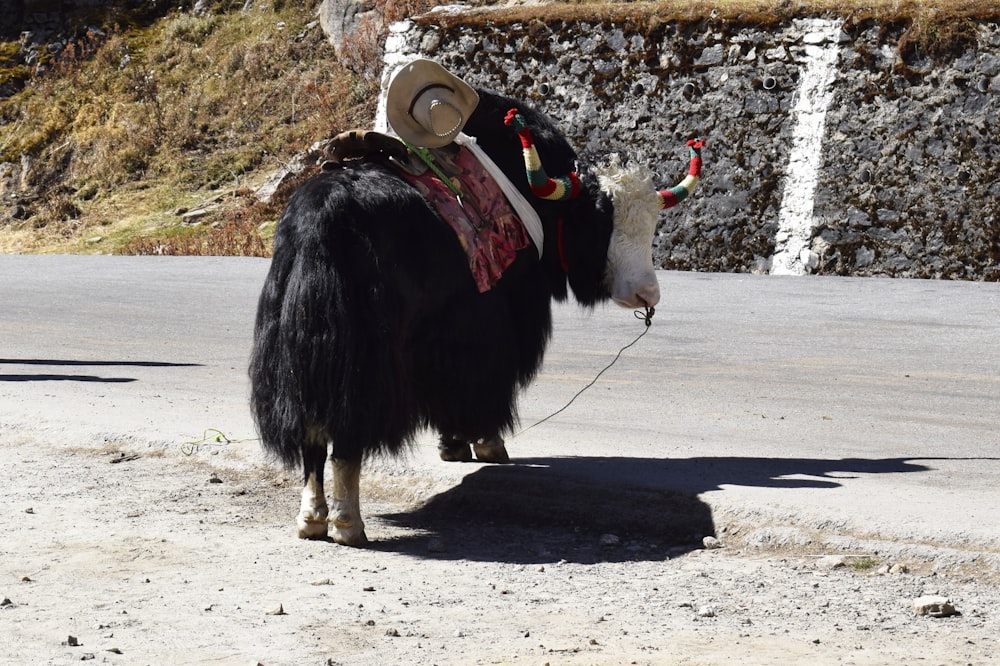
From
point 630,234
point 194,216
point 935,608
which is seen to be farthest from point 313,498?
point 194,216

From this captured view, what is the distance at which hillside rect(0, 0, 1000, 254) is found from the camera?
77.5 ft

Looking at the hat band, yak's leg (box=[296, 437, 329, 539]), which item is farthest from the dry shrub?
yak's leg (box=[296, 437, 329, 539])

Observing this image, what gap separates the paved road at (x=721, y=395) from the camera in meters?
5.50

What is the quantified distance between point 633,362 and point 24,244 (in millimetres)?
17342

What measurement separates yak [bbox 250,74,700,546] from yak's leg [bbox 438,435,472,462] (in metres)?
0.38

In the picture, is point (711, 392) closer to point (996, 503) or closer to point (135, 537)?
point (996, 503)

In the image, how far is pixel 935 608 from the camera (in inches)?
165

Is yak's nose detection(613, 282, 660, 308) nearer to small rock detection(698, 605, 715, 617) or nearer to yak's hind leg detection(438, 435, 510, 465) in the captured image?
yak's hind leg detection(438, 435, 510, 465)

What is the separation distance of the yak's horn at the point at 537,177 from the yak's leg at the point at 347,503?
1501 mm

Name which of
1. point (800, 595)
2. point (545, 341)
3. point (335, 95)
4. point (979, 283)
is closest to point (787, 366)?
point (545, 341)

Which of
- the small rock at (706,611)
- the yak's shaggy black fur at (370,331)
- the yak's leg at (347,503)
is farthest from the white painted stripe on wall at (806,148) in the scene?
the small rock at (706,611)

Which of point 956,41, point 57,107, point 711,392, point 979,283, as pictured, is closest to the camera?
point 711,392

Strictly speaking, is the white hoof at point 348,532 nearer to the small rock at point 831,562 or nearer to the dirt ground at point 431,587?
the dirt ground at point 431,587

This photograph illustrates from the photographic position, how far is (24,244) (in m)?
24.3
